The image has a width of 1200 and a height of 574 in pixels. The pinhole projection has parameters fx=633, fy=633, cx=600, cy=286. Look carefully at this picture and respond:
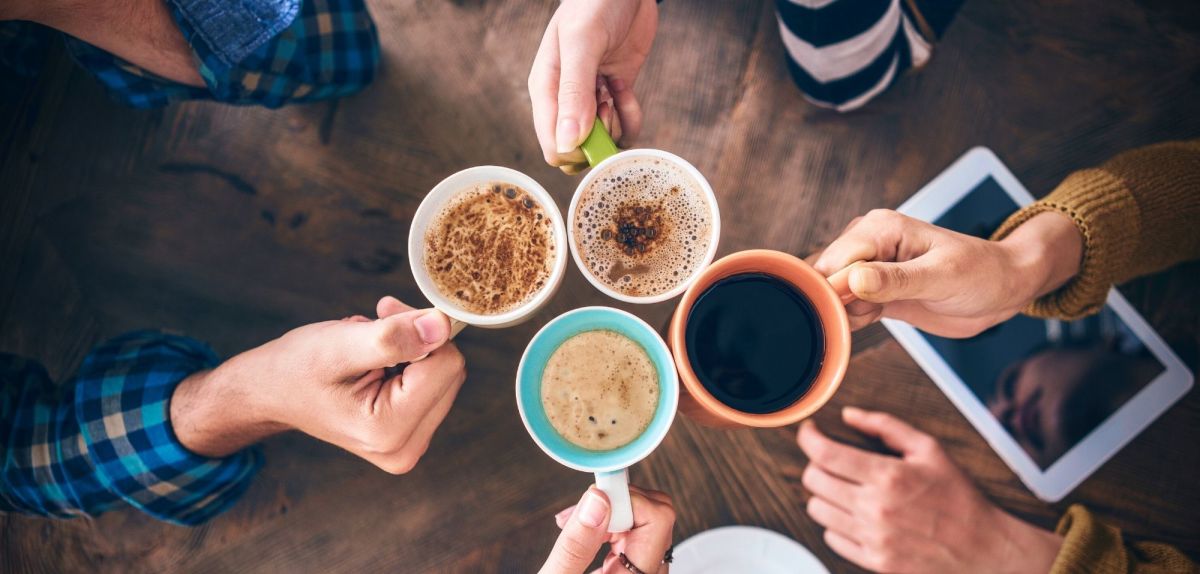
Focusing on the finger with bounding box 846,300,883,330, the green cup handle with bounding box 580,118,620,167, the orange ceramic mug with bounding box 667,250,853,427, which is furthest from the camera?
the finger with bounding box 846,300,883,330

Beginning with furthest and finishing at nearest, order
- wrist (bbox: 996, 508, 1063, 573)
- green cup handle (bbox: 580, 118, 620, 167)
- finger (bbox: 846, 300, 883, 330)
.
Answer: wrist (bbox: 996, 508, 1063, 573) → finger (bbox: 846, 300, 883, 330) → green cup handle (bbox: 580, 118, 620, 167)

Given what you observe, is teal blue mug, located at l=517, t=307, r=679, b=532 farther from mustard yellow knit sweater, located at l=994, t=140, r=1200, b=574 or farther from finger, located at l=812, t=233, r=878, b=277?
mustard yellow knit sweater, located at l=994, t=140, r=1200, b=574

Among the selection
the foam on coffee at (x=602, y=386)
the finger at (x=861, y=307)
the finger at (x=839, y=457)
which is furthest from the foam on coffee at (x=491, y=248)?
the finger at (x=839, y=457)

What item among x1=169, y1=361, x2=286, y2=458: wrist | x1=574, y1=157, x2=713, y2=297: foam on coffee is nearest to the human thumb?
x1=574, y1=157, x2=713, y2=297: foam on coffee

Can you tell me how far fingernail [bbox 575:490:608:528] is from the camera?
869 millimetres

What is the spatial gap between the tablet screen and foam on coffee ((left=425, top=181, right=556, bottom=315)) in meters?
0.76

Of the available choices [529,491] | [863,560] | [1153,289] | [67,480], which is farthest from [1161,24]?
[67,480]

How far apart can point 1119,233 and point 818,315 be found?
1.86ft

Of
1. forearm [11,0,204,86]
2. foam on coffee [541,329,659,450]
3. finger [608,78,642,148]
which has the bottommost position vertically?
foam on coffee [541,329,659,450]

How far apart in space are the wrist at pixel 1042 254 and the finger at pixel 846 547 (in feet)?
1.72

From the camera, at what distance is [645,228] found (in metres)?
0.96

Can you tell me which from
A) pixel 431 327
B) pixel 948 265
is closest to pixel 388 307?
pixel 431 327

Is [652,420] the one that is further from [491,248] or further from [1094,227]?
[1094,227]

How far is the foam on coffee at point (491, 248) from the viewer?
95 centimetres
